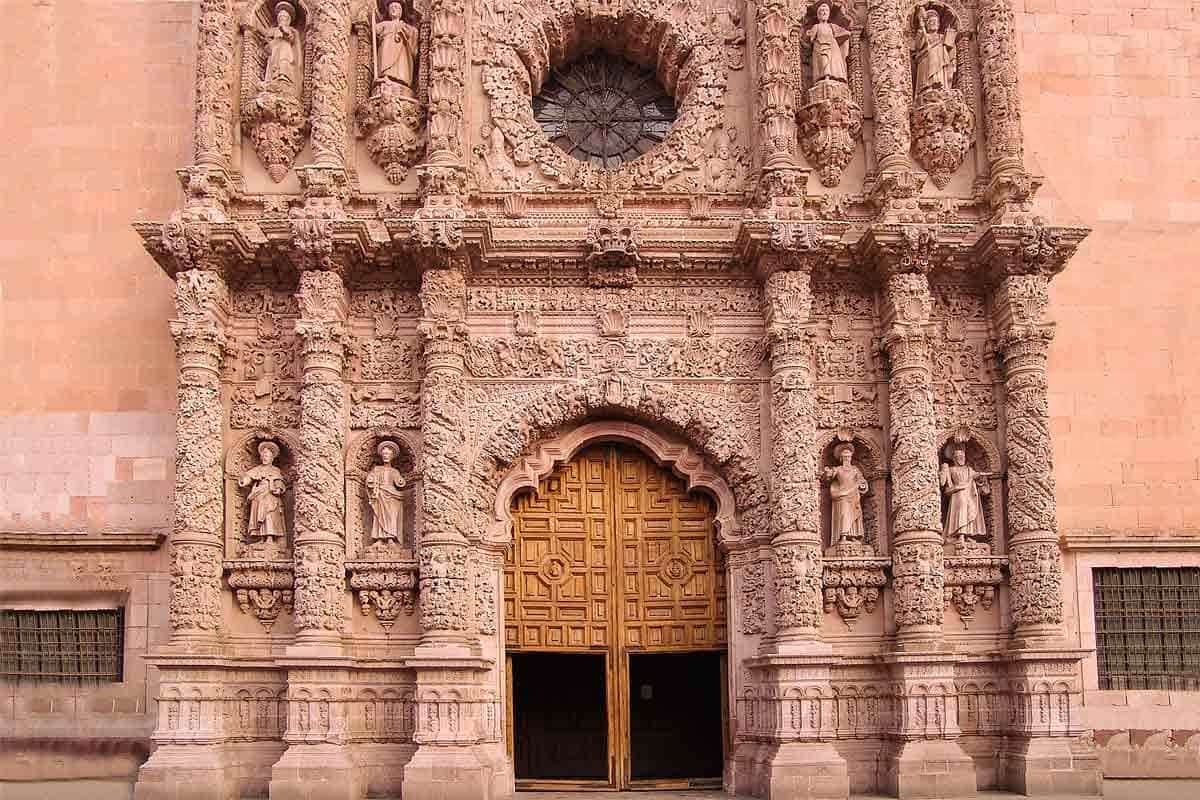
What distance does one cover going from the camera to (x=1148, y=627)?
12984 millimetres

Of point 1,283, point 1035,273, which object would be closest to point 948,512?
point 1035,273

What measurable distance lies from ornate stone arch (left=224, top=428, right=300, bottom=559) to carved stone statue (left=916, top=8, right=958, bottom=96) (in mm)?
7395

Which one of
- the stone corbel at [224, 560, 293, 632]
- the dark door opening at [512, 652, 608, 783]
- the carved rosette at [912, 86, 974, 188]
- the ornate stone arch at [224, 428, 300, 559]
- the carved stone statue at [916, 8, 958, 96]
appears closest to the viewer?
the stone corbel at [224, 560, 293, 632]

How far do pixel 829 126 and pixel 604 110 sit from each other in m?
2.50

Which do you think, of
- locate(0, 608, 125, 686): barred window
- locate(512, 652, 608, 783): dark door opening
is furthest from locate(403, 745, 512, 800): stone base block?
locate(0, 608, 125, 686): barred window

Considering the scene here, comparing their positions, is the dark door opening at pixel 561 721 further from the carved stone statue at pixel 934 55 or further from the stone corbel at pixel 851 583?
the carved stone statue at pixel 934 55

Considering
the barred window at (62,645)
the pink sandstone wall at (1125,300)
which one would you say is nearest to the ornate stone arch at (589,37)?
the pink sandstone wall at (1125,300)

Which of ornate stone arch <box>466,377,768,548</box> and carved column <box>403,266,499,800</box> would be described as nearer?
carved column <box>403,266,499,800</box>

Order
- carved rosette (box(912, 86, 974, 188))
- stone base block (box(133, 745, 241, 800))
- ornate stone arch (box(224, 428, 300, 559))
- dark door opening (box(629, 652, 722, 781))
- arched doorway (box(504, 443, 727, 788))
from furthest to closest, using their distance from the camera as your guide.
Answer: dark door opening (box(629, 652, 722, 781))
carved rosette (box(912, 86, 974, 188))
arched doorway (box(504, 443, 727, 788))
ornate stone arch (box(224, 428, 300, 559))
stone base block (box(133, 745, 241, 800))

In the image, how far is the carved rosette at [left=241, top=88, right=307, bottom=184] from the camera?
41.6 ft

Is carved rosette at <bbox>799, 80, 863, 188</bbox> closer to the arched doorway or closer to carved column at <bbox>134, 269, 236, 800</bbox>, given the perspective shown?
the arched doorway

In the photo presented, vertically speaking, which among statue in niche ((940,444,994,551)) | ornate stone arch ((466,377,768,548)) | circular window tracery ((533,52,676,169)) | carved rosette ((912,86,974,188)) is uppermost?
circular window tracery ((533,52,676,169))

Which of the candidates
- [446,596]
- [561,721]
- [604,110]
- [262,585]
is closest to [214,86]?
[604,110]

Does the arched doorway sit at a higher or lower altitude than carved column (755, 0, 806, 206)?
lower
